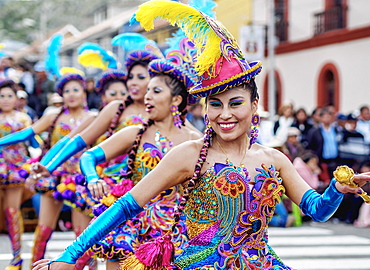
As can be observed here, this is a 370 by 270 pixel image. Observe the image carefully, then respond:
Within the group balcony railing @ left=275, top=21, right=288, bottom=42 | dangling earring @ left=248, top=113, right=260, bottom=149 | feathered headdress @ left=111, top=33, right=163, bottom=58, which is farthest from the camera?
balcony railing @ left=275, top=21, right=288, bottom=42

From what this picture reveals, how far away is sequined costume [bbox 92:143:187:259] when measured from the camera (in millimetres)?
4543

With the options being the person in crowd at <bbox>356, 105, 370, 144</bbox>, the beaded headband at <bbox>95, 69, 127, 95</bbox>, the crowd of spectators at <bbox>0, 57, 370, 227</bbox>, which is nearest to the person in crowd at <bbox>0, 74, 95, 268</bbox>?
the beaded headband at <bbox>95, 69, 127, 95</bbox>

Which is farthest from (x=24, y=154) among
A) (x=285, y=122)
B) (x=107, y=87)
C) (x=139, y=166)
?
(x=285, y=122)

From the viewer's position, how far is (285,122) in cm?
1280

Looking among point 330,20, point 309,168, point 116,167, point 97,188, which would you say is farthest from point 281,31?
point 97,188

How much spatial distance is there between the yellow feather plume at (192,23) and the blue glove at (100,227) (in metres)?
0.74

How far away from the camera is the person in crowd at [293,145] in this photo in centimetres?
1146

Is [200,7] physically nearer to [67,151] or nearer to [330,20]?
[67,151]

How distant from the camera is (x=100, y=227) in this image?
3260 mm

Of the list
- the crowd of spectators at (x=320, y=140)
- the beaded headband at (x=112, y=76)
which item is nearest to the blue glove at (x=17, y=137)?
the beaded headband at (x=112, y=76)

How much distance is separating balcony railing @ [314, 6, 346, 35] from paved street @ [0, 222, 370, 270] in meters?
12.0

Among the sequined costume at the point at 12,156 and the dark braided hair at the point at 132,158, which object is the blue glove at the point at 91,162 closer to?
the dark braided hair at the point at 132,158

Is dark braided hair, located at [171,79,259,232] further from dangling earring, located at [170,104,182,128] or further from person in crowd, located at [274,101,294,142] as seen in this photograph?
person in crowd, located at [274,101,294,142]

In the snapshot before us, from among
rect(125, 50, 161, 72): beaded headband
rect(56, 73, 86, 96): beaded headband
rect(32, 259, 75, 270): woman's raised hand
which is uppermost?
rect(125, 50, 161, 72): beaded headband
